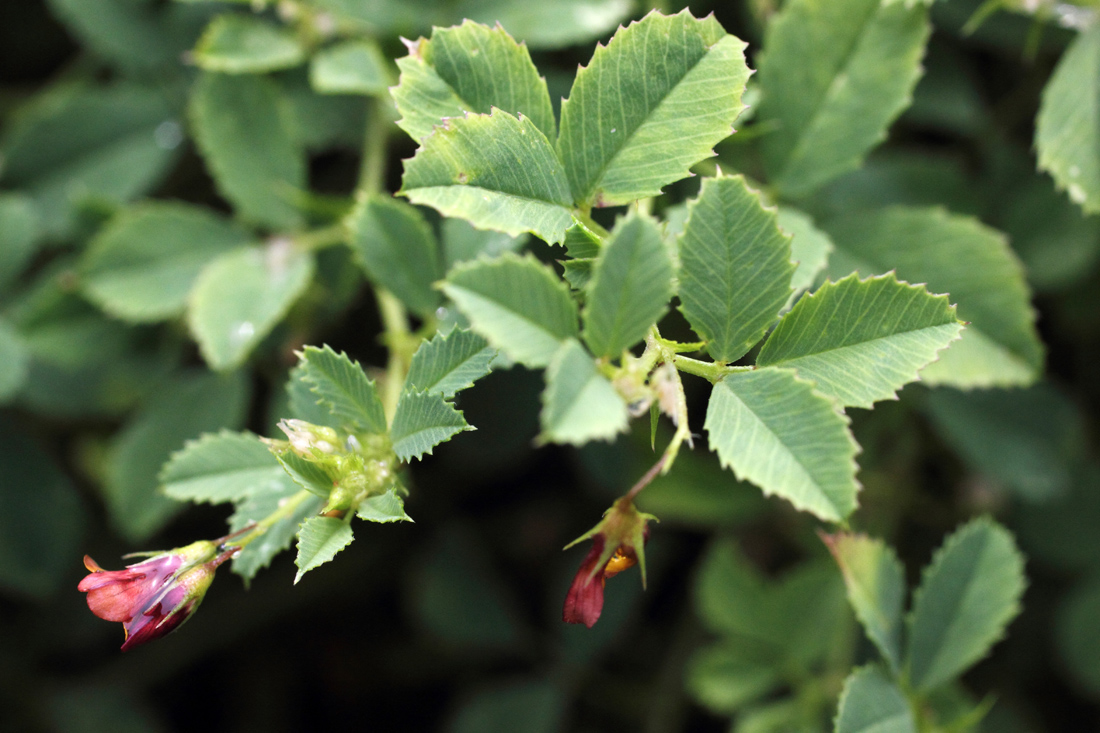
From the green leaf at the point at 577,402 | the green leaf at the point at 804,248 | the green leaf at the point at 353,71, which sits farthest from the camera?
the green leaf at the point at 353,71

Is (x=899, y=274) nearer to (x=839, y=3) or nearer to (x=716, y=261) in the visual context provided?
(x=839, y=3)

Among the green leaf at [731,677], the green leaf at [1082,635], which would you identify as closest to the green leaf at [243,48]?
the green leaf at [731,677]

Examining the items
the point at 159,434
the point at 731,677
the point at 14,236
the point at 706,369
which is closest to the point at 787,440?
the point at 706,369

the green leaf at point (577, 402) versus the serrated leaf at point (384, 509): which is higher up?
the green leaf at point (577, 402)

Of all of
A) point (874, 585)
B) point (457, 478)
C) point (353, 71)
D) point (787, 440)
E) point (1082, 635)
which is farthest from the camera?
point (457, 478)

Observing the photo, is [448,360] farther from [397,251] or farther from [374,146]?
[374,146]

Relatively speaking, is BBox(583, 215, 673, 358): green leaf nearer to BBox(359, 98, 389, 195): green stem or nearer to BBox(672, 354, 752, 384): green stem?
BBox(672, 354, 752, 384): green stem

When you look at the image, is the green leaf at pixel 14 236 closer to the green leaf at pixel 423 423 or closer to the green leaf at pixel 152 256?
the green leaf at pixel 152 256
